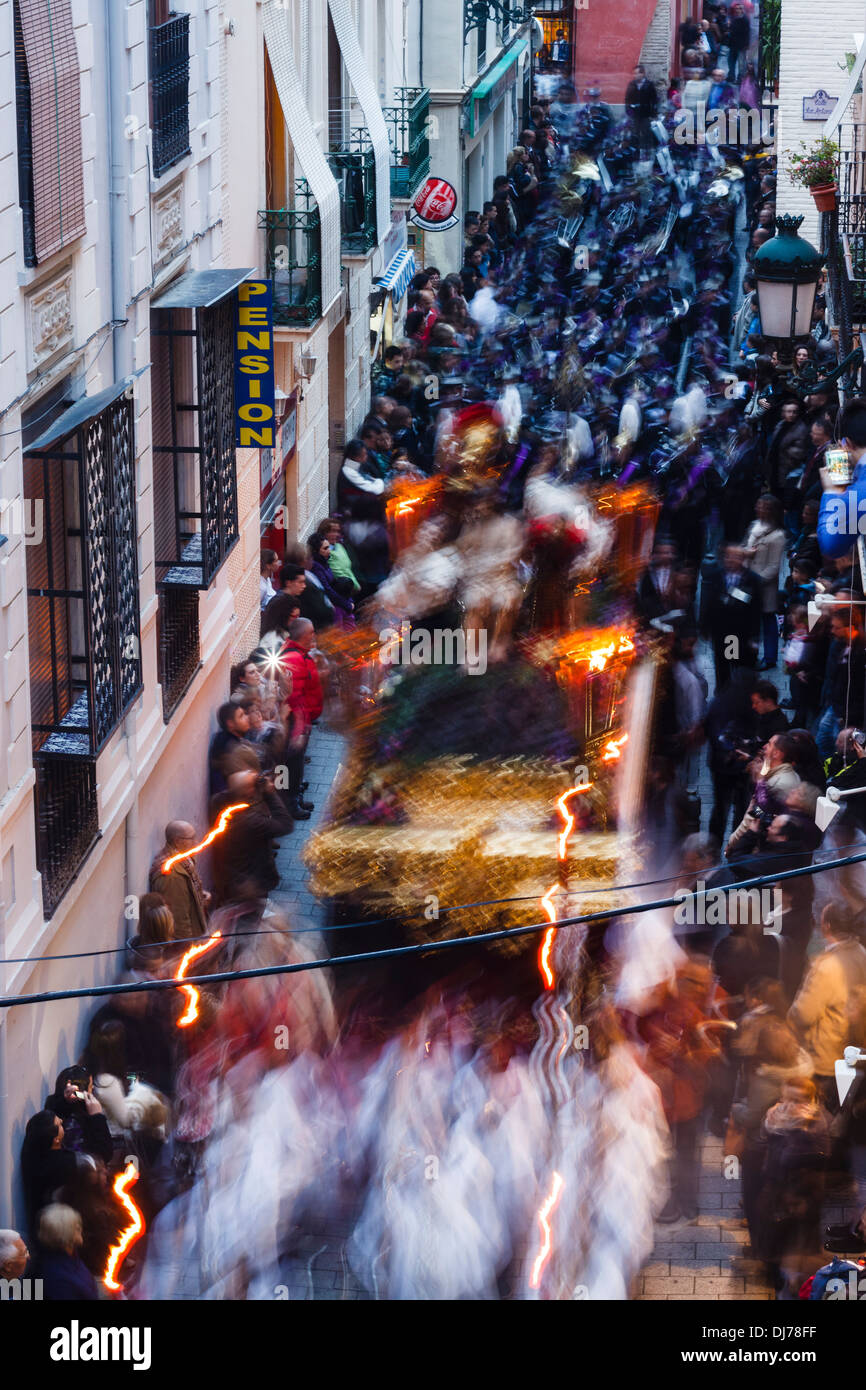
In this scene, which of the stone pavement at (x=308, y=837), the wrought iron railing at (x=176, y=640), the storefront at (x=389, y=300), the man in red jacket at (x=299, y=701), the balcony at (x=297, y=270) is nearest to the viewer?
the stone pavement at (x=308, y=837)

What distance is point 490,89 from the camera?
1411 inches

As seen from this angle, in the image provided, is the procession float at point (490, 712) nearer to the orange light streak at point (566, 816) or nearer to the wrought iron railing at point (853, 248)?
the orange light streak at point (566, 816)

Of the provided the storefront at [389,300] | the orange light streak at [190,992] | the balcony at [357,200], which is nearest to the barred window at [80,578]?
the orange light streak at [190,992]

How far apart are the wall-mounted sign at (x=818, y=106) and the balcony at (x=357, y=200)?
724 centimetres

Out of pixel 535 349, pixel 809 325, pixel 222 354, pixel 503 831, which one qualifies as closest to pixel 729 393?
pixel 535 349

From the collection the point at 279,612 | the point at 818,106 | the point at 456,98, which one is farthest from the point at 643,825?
the point at 456,98

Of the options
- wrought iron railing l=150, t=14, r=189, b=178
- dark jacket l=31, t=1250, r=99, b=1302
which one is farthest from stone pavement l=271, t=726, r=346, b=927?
wrought iron railing l=150, t=14, r=189, b=178

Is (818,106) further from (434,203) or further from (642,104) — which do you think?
(642,104)

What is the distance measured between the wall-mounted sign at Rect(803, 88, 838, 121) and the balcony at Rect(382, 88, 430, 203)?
4.72 m

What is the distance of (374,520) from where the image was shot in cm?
1906

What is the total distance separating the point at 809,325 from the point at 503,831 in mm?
5407

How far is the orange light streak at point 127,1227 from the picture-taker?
9.37 metres

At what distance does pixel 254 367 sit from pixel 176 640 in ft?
7.83
